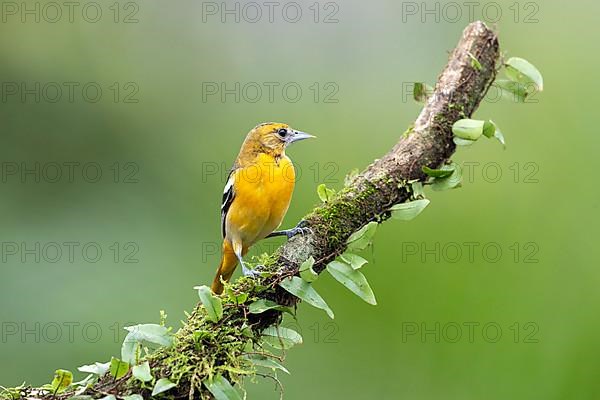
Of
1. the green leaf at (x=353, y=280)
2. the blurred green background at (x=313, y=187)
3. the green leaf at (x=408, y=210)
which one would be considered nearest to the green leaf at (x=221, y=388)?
the green leaf at (x=353, y=280)

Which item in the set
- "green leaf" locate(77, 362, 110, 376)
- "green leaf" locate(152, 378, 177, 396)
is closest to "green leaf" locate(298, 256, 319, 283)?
"green leaf" locate(152, 378, 177, 396)

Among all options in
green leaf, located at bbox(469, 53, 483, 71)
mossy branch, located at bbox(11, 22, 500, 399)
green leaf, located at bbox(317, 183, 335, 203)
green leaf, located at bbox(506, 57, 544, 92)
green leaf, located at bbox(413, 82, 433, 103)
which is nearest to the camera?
mossy branch, located at bbox(11, 22, 500, 399)

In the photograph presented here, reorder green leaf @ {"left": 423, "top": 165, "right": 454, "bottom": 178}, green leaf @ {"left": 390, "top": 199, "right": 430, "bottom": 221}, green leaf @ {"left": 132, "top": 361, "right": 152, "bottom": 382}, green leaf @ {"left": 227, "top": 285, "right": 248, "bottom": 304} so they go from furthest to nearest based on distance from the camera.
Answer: green leaf @ {"left": 423, "top": 165, "right": 454, "bottom": 178} → green leaf @ {"left": 390, "top": 199, "right": 430, "bottom": 221} → green leaf @ {"left": 227, "top": 285, "right": 248, "bottom": 304} → green leaf @ {"left": 132, "top": 361, "right": 152, "bottom": 382}

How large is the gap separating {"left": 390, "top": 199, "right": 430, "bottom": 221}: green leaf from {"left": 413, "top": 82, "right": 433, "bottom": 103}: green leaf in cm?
77

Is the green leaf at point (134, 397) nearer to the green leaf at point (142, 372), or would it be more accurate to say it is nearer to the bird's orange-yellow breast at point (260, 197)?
the green leaf at point (142, 372)

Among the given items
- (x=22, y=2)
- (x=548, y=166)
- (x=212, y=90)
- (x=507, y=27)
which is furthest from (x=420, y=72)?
(x=22, y=2)

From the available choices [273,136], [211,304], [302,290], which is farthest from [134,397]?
[273,136]

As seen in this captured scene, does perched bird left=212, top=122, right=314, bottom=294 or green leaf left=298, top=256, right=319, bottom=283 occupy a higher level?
perched bird left=212, top=122, right=314, bottom=294

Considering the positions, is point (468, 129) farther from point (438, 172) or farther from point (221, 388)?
point (221, 388)

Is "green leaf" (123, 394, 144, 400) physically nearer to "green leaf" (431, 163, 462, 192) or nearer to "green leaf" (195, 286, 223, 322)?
"green leaf" (195, 286, 223, 322)

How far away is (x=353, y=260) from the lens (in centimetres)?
238

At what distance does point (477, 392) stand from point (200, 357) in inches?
72.6

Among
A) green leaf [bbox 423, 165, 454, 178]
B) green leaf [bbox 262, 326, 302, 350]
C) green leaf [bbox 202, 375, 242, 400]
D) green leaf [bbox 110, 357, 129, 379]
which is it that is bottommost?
green leaf [bbox 202, 375, 242, 400]

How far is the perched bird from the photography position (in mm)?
3307
